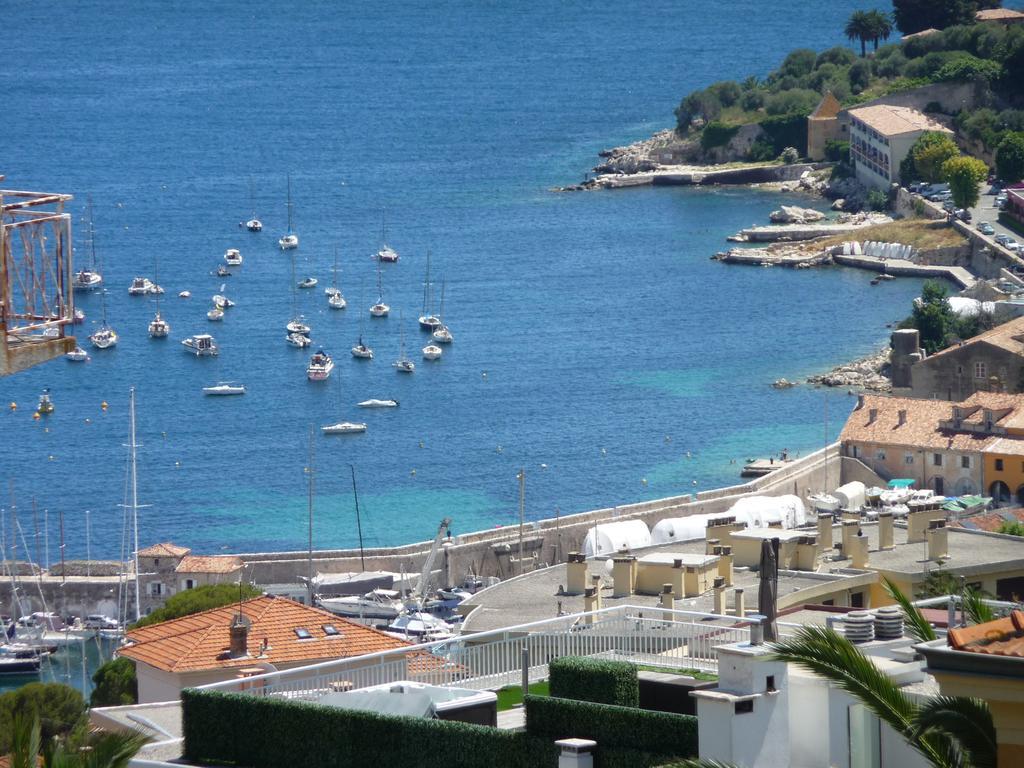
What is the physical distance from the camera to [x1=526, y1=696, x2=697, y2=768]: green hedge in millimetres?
15016

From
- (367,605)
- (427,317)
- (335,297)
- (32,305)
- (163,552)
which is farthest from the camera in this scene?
(335,297)

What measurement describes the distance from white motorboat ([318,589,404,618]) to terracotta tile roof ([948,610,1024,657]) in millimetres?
45366

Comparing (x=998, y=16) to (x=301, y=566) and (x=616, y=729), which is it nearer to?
(x=301, y=566)

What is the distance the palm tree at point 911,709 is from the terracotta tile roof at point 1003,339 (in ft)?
207

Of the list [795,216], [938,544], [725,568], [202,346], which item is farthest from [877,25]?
[725,568]

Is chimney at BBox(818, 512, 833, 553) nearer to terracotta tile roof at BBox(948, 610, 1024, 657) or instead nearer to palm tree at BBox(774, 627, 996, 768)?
palm tree at BBox(774, 627, 996, 768)

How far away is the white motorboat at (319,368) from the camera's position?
9631 centimetres

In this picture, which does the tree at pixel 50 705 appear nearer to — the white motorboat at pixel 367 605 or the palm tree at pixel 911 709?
the white motorboat at pixel 367 605

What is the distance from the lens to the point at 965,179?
357ft

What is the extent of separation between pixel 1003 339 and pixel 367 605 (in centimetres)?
2616

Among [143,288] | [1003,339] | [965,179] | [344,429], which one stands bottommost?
[344,429]

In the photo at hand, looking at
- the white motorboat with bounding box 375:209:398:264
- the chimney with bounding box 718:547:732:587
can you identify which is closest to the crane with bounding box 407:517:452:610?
the chimney with bounding box 718:547:732:587

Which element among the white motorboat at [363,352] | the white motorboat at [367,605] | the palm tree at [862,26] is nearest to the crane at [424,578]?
the white motorboat at [367,605]

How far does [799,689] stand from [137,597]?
145 feet
